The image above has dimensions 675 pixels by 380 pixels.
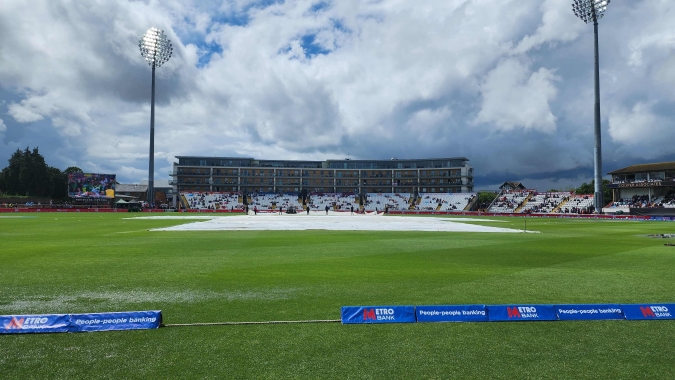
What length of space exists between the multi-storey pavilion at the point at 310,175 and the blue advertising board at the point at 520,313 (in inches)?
4848

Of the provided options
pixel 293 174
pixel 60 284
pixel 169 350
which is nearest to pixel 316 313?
pixel 169 350

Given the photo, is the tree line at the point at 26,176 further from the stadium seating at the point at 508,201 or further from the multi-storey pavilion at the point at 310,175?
the stadium seating at the point at 508,201

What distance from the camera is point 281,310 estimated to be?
7512 mm

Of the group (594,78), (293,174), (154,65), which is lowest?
(293,174)

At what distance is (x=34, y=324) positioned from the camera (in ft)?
20.7

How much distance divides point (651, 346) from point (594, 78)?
7208 centimetres

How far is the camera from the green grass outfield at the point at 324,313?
5031mm

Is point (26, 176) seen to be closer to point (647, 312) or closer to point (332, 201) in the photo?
point (332, 201)

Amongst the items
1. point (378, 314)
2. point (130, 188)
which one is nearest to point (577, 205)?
point (378, 314)

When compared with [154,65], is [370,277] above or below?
below

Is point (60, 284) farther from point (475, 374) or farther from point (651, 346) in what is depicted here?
point (651, 346)

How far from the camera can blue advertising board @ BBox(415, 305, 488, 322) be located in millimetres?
6938

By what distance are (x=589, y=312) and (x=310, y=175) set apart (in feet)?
419

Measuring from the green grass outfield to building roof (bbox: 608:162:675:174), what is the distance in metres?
85.5
